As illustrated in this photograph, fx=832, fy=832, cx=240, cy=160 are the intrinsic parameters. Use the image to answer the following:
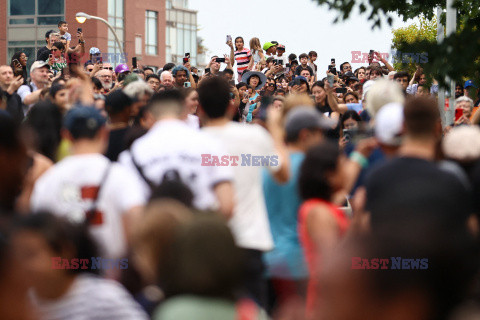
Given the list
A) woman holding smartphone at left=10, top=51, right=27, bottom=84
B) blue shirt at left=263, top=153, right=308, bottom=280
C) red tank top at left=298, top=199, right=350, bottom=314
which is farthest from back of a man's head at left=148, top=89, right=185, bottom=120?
woman holding smartphone at left=10, top=51, right=27, bottom=84

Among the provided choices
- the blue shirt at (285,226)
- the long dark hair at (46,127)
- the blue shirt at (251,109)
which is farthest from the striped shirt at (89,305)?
the blue shirt at (251,109)

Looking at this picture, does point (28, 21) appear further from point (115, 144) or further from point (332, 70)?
point (115, 144)

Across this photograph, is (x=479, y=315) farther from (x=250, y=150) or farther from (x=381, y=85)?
(x=381, y=85)

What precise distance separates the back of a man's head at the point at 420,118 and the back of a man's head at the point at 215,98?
5.10ft

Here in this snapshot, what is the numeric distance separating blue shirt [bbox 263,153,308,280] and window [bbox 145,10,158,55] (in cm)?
6013

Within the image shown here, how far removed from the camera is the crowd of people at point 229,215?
163 cm

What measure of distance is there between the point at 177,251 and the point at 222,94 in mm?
2924

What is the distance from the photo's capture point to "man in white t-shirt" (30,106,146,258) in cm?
441

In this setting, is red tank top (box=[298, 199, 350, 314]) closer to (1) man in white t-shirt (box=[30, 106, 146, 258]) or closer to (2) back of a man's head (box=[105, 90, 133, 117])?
(1) man in white t-shirt (box=[30, 106, 146, 258])

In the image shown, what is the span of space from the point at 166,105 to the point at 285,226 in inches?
43.9

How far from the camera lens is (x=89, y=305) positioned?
315 centimetres

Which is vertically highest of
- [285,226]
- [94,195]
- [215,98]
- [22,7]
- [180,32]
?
[22,7]

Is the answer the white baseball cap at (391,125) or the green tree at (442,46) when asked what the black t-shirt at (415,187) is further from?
the green tree at (442,46)

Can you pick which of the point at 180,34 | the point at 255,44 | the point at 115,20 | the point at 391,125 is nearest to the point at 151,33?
the point at 180,34
